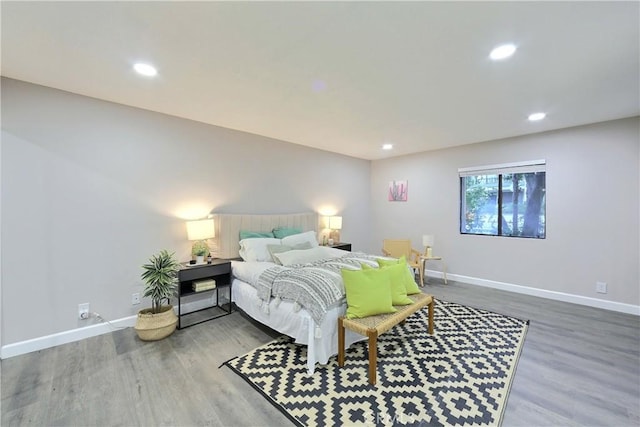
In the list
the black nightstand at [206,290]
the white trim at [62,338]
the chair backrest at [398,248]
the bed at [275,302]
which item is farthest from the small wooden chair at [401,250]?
the white trim at [62,338]

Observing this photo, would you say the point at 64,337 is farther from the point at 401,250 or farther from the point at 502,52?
the point at 401,250

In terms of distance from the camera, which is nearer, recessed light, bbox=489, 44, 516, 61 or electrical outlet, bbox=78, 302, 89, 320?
recessed light, bbox=489, 44, 516, 61

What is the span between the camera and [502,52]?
195 cm

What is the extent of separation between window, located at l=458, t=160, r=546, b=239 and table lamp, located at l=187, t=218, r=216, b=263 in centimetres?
429

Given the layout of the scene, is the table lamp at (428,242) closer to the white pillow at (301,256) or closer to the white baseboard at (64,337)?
the white pillow at (301,256)

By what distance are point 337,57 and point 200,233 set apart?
2.53 meters

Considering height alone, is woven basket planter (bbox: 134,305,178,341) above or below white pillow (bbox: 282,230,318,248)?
below

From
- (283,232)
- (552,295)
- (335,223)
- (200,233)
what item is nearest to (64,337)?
(200,233)

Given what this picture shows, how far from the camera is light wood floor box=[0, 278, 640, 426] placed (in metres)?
1.76

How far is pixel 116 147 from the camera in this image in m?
2.96

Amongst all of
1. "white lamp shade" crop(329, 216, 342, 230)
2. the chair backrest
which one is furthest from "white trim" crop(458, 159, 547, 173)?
"white lamp shade" crop(329, 216, 342, 230)

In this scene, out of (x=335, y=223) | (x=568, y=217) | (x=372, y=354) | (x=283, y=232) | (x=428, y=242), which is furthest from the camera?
(x=335, y=223)

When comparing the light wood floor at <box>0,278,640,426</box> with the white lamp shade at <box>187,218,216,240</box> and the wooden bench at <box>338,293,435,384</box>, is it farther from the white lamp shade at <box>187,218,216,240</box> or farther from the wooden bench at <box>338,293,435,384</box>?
the white lamp shade at <box>187,218,216,240</box>

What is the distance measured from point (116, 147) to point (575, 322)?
564 cm
